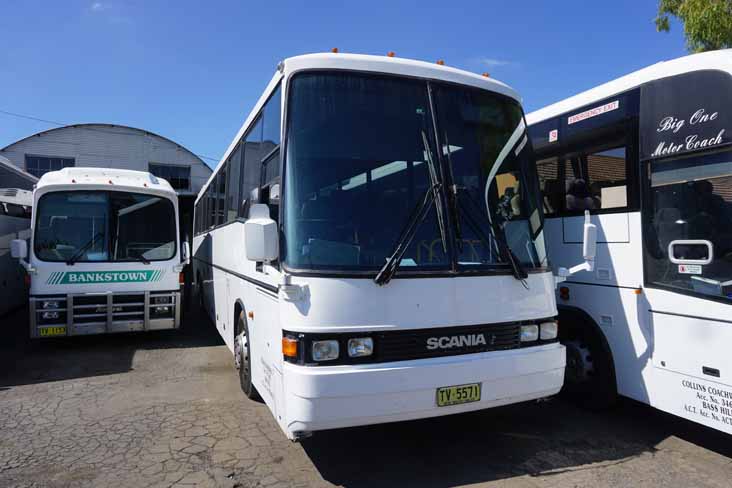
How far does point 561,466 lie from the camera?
155 inches

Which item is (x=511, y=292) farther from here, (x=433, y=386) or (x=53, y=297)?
(x=53, y=297)

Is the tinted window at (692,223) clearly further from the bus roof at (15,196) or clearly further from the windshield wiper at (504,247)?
the bus roof at (15,196)

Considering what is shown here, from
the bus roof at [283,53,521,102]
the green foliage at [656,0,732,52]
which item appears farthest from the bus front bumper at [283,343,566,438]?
the green foliage at [656,0,732,52]

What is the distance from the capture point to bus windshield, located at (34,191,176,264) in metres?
7.86

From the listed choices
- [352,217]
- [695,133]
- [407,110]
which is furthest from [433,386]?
[695,133]

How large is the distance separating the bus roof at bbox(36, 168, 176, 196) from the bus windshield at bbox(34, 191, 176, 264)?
15 cm

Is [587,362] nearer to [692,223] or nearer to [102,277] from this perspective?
[692,223]

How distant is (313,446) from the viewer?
4.26m

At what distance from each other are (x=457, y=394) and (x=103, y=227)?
6819 mm

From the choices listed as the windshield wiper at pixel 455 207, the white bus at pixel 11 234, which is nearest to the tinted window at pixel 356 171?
the windshield wiper at pixel 455 207

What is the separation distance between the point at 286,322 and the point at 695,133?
3520 millimetres

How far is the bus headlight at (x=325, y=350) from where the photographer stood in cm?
335

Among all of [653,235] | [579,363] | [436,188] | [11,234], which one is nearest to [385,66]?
[436,188]

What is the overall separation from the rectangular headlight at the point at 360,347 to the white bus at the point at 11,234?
9.74 metres
